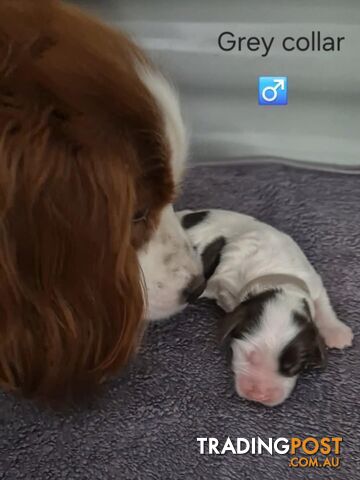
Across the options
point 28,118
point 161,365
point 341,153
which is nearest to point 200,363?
point 161,365

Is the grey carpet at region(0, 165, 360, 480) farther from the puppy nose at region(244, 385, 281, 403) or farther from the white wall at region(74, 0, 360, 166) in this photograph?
the white wall at region(74, 0, 360, 166)

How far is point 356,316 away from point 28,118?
930 mm

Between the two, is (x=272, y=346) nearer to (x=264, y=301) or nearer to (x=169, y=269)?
(x=264, y=301)

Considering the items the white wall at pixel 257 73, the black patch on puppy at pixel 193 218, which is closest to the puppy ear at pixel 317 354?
the black patch on puppy at pixel 193 218

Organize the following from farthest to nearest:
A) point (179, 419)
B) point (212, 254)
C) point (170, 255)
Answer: point (212, 254) → point (179, 419) → point (170, 255)

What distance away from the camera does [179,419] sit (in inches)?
60.1

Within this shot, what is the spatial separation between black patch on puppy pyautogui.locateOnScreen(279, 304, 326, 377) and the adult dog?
350 mm

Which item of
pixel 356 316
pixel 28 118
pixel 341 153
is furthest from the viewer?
pixel 341 153

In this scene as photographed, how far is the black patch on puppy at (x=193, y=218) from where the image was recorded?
70.1 inches

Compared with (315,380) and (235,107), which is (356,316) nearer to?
(315,380)

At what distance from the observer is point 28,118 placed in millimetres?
1067

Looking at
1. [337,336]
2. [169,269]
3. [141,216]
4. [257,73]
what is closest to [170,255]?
[169,269]

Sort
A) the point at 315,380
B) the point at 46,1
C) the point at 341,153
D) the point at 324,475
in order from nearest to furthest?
the point at 46,1
the point at 324,475
the point at 315,380
the point at 341,153

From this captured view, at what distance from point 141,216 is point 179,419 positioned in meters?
0.46
